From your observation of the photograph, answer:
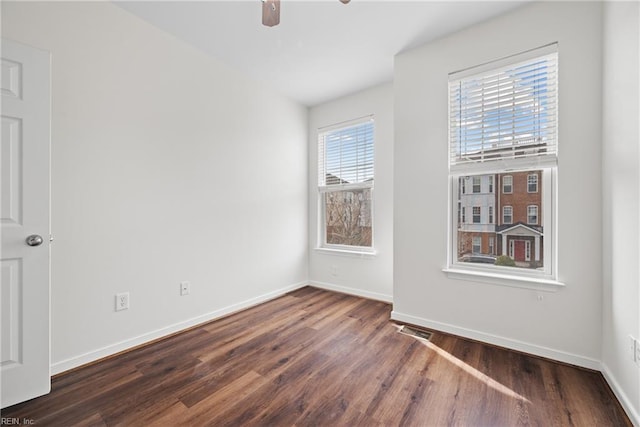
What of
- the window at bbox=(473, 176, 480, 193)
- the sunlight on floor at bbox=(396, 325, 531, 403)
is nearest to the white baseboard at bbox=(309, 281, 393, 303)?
the sunlight on floor at bbox=(396, 325, 531, 403)

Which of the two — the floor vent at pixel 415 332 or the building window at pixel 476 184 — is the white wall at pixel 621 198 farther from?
the floor vent at pixel 415 332

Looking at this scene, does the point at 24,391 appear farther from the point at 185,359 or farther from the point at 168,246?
the point at 168,246

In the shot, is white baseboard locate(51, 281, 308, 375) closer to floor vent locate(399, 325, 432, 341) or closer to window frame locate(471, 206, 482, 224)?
floor vent locate(399, 325, 432, 341)

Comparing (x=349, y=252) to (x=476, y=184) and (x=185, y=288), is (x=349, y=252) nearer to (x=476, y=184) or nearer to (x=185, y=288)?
A: (x=476, y=184)

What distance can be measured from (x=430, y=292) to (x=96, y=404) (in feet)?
8.22

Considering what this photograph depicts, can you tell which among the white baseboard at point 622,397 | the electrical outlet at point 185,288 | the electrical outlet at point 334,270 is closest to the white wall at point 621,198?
the white baseboard at point 622,397

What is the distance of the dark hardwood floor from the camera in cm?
143

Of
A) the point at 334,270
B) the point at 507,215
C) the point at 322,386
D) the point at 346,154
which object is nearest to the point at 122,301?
the point at 322,386

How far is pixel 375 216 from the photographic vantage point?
340 centimetres

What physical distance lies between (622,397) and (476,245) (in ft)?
3.90

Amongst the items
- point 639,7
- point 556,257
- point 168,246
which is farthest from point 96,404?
point 639,7

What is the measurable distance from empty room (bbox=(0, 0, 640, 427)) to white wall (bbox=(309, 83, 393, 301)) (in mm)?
328

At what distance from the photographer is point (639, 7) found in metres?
1.37

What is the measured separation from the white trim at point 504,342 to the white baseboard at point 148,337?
1580mm
